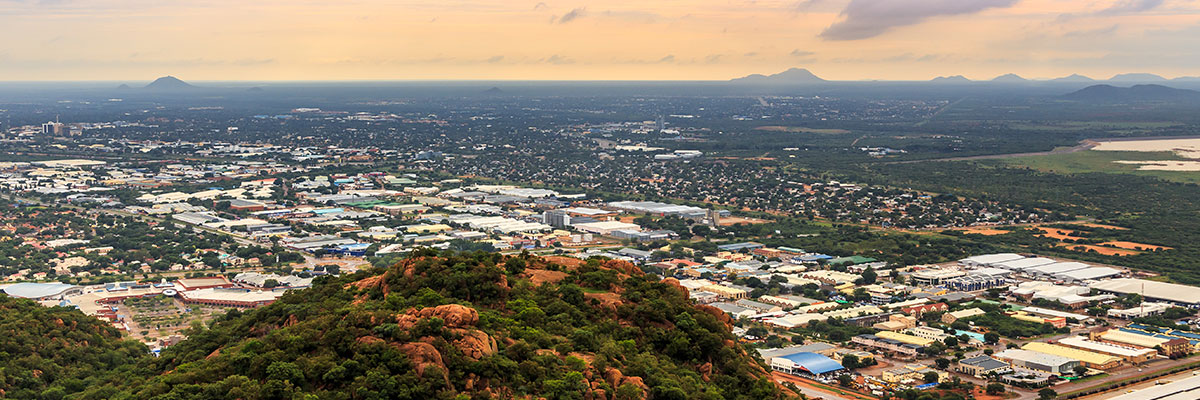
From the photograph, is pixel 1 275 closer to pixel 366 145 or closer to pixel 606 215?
pixel 606 215

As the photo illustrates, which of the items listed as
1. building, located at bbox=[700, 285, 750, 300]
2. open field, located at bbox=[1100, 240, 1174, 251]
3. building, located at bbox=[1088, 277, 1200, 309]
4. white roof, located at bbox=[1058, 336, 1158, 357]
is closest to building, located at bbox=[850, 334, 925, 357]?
white roof, located at bbox=[1058, 336, 1158, 357]

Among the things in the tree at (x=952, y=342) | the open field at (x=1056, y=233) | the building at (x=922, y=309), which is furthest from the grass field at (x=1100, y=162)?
the tree at (x=952, y=342)

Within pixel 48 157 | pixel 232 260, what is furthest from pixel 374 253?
pixel 48 157

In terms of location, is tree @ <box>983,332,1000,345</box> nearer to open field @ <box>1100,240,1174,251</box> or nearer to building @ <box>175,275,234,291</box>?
open field @ <box>1100,240,1174,251</box>

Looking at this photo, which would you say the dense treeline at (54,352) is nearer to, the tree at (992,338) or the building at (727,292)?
the building at (727,292)

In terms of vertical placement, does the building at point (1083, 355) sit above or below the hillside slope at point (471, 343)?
below

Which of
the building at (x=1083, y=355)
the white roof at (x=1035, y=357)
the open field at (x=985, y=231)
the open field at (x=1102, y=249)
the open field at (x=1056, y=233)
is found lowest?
the open field at (x=985, y=231)

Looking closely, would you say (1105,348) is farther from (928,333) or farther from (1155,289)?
(1155,289)

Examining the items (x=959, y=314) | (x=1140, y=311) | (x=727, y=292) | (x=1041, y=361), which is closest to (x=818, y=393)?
(x=1041, y=361)
